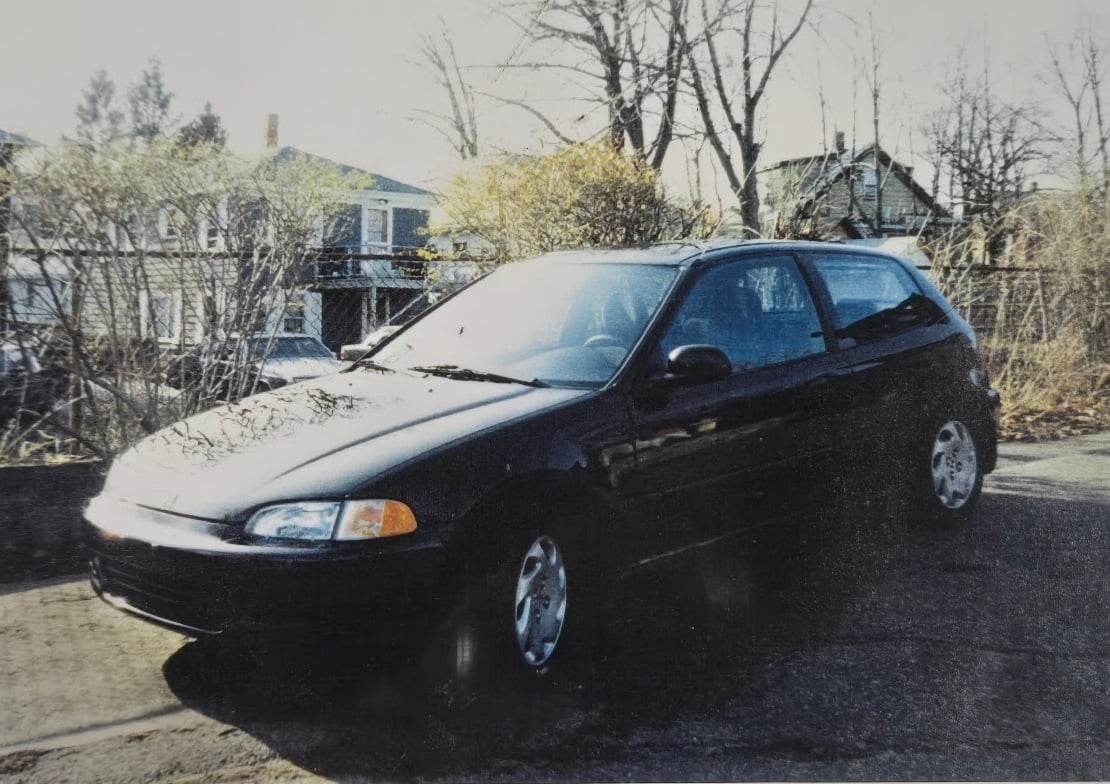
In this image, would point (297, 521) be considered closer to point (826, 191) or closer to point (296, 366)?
point (296, 366)

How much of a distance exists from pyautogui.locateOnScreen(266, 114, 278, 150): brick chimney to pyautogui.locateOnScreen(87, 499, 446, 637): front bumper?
152 inches

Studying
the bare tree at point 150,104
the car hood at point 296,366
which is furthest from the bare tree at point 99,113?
the car hood at point 296,366

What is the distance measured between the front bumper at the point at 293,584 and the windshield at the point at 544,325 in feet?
3.69

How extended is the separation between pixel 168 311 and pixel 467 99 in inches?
273

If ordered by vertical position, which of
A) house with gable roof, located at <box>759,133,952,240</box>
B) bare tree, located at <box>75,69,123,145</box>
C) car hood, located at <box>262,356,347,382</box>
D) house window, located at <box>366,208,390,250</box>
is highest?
house window, located at <box>366,208,390,250</box>

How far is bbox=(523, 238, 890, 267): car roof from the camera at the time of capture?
4.52 metres

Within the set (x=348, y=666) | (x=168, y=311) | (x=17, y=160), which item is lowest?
(x=348, y=666)

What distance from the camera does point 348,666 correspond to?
3.04 metres

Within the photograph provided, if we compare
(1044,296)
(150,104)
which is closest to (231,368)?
(150,104)

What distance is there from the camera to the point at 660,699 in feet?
11.2

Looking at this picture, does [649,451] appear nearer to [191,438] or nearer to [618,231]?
[191,438]

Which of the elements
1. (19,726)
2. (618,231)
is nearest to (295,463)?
(19,726)

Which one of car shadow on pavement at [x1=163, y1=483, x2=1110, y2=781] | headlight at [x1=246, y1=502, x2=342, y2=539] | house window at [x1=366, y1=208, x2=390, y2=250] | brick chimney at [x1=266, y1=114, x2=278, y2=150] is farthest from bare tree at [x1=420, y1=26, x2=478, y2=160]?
house window at [x1=366, y1=208, x2=390, y2=250]

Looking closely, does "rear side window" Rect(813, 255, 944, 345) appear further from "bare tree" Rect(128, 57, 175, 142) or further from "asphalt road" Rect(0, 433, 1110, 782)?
"bare tree" Rect(128, 57, 175, 142)
